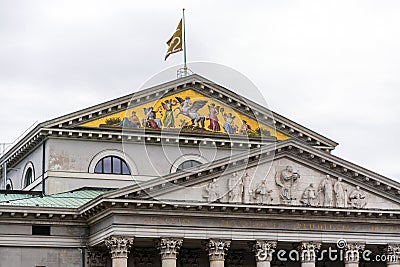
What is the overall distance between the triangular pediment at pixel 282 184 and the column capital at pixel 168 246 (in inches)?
84.5

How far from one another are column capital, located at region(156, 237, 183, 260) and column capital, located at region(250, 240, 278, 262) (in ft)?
14.7

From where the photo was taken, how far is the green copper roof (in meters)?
58.5

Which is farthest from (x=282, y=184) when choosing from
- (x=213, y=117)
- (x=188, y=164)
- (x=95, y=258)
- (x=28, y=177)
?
(x=28, y=177)

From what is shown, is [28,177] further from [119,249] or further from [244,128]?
[119,249]

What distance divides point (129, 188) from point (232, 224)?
257 inches

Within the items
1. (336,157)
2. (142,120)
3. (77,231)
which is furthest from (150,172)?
(336,157)

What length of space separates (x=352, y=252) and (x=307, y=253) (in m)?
2.85

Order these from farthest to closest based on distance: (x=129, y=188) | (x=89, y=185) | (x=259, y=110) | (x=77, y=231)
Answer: (x=259, y=110)
(x=89, y=185)
(x=77, y=231)
(x=129, y=188)

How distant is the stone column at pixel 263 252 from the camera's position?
57719mm

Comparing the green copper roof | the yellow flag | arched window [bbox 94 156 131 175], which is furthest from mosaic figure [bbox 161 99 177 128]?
the green copper roof

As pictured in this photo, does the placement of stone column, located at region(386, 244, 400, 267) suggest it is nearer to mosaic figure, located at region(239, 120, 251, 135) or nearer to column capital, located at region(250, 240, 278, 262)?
column capital, located at region(250, 240, 278, 262)

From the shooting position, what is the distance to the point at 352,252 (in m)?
59.8

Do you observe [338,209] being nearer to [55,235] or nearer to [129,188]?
[129,188]

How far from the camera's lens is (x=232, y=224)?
57594 mm
